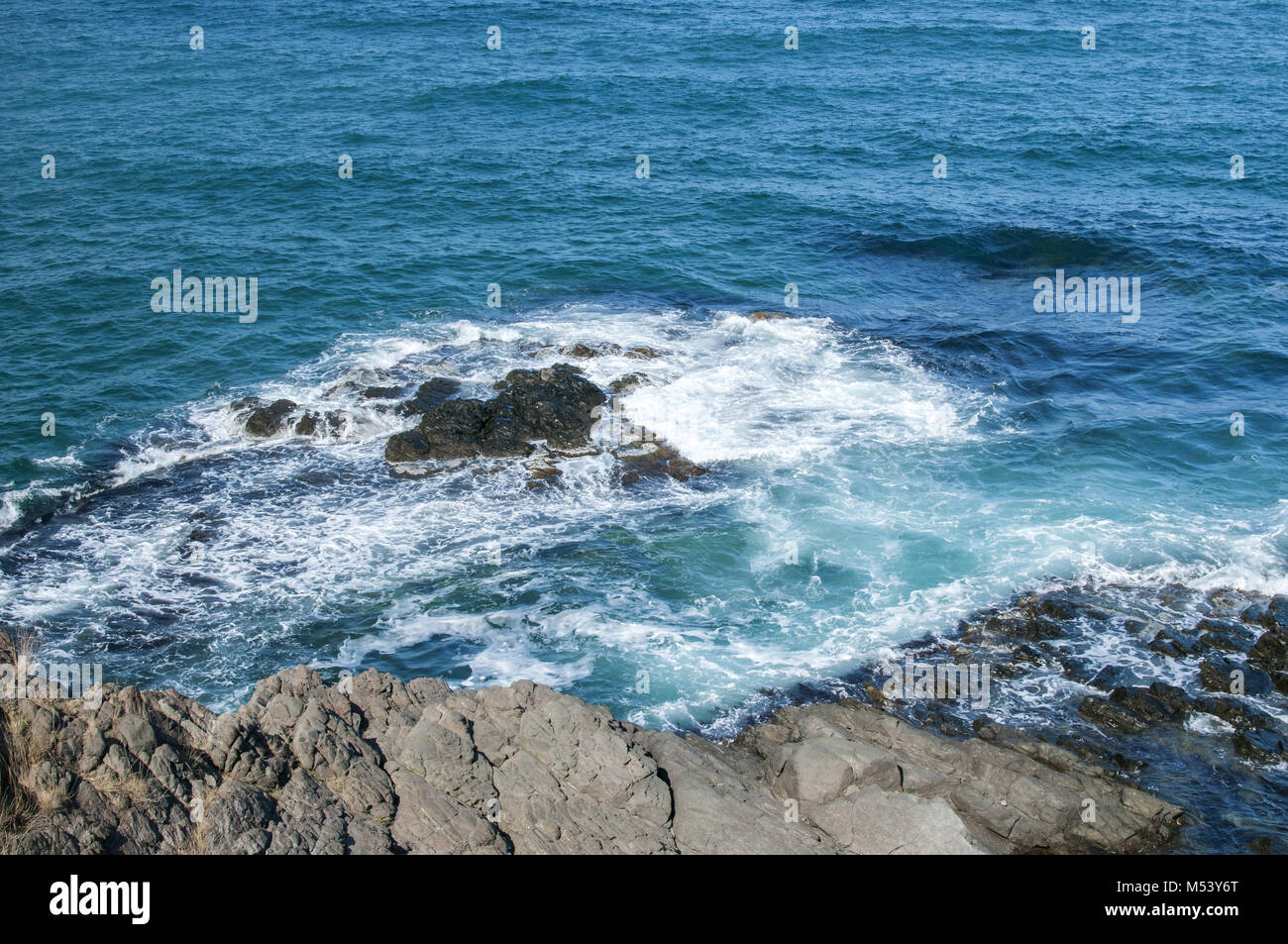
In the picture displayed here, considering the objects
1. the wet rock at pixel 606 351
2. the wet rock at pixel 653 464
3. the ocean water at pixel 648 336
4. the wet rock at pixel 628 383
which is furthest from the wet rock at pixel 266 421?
the wet rock at pixel 653 464

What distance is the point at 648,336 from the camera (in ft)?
146

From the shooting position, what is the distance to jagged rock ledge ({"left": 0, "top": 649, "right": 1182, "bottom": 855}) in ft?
56.3

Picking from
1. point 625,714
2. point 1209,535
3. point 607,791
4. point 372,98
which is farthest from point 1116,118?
point 607,791

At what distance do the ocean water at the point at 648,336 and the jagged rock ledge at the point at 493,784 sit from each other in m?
4.37

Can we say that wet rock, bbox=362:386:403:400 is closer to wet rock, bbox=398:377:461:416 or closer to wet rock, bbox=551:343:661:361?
wet rock, bbox=398:377:461:416

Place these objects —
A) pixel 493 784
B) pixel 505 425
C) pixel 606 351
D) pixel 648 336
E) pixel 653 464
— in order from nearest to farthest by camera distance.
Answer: pixel 493 784, pixel 653 464, pixel 505 425, pixel 606 351, pixel 648 336

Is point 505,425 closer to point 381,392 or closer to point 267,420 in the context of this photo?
point 381,392

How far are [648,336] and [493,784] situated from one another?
2733cm

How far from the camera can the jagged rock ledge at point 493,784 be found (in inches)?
675

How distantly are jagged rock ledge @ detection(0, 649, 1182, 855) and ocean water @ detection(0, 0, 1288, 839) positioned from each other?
437 cm

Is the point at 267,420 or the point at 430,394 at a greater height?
the point at 430,394

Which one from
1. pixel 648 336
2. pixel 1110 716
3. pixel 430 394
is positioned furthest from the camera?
pixel 648 336

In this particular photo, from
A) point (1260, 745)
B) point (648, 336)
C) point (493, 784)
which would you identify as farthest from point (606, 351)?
point (1260, 745)

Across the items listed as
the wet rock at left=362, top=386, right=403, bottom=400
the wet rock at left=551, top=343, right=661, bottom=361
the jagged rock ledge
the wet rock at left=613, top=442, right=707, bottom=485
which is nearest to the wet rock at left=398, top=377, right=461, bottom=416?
the wet rock at left=362, top=386, right=403, bottom=400
